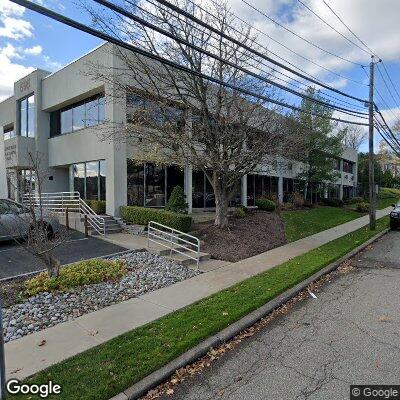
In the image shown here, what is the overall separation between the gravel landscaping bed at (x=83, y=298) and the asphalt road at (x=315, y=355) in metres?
2.81

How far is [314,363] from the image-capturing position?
418 cm

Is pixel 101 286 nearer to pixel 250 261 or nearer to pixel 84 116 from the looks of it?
pixel 250 261

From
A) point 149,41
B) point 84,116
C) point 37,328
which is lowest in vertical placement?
point 37,328

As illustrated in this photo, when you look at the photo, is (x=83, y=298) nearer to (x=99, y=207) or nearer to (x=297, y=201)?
(x=99, y=207)

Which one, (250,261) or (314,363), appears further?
(250,261)

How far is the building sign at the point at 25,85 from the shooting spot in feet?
68.3

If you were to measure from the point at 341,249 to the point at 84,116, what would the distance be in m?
13.7

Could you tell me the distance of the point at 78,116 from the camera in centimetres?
1783

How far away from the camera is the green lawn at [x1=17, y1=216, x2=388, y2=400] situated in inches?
146

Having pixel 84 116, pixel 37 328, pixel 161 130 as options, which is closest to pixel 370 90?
pixel 161 130

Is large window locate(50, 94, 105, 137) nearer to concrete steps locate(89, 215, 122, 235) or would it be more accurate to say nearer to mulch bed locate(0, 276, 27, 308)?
concrete steps locate(89, 215, 122, 235)

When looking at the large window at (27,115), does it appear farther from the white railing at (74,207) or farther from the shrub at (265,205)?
the shrub at (265,205)

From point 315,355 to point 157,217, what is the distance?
29.6 feet

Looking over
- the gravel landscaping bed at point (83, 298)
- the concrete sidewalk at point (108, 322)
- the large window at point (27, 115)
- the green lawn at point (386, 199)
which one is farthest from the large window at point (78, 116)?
the green lawn at point (386, 199)
